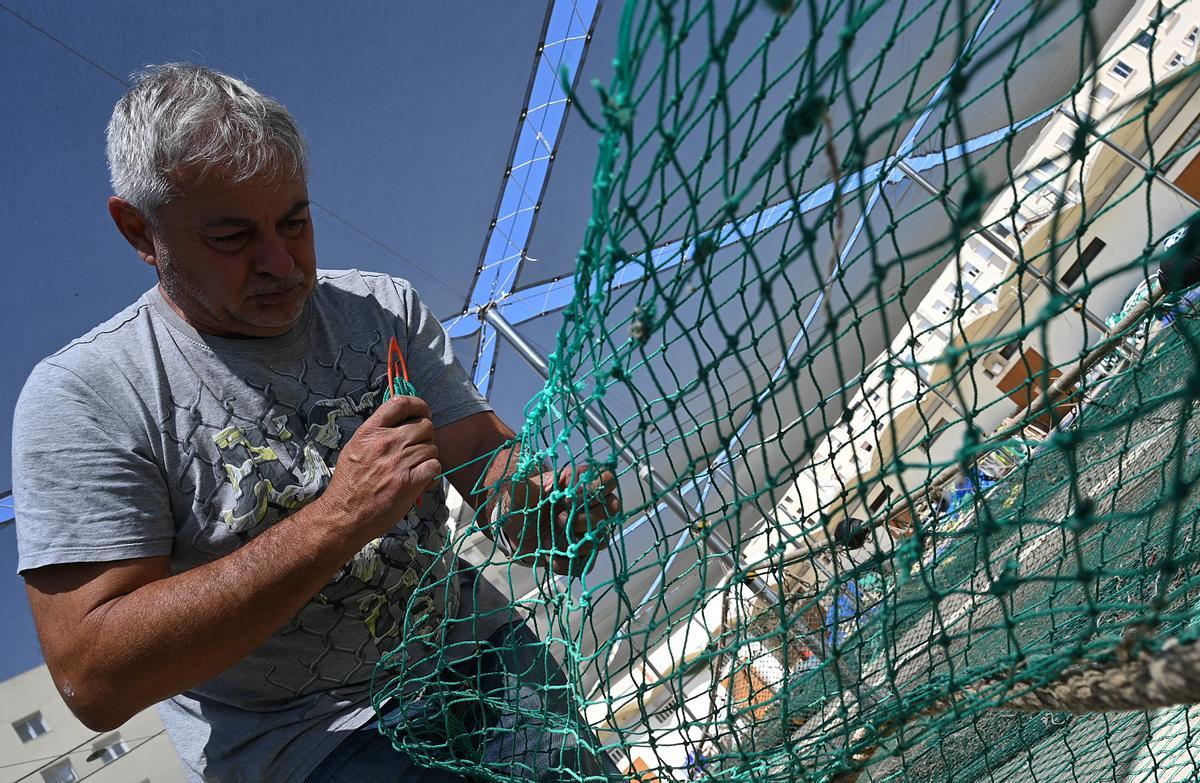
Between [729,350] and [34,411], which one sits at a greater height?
[34,411]

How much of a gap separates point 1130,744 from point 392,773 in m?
1.06

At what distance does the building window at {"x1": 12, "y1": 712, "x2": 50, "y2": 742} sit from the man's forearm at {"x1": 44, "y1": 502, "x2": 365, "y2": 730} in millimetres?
2026

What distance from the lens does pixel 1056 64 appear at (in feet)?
14.7

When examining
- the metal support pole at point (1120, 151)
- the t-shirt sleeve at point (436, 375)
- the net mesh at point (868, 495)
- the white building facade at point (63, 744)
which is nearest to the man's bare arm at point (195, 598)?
the net mesh at point (868, 495)

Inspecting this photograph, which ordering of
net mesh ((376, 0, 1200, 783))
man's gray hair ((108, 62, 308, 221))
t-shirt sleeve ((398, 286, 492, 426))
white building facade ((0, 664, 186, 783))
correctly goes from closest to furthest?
1. net mesh ((376, 0, 1200, 783))
2. man's gray hair ((108, 62, 308, 221))
3. t-shirt sleeve ((398, 286, 492, 426))
4. white building facade ((0, 664, 186, 783))

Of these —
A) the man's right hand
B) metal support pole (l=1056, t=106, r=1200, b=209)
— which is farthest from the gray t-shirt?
metal support pole (l=1056, t=106, r=1200, b=209)

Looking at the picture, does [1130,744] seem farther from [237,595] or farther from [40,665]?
[40,665]

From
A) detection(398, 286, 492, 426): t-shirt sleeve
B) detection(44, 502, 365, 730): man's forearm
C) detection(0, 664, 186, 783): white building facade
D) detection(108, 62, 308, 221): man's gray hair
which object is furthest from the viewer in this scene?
detection(0, 664, 186, 783): white building facade

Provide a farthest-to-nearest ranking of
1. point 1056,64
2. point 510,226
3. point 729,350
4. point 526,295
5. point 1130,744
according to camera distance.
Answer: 1. point 1056,64
2. point 526,295
3. point 510,226
4. point 1130,744
5. point 729,350

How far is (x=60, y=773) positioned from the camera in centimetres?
245

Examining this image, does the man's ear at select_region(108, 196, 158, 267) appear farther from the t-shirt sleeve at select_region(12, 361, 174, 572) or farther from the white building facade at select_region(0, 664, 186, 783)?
the white building facade at select_region(0, 664, 186, 783)

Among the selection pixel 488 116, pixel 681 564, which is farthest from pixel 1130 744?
pixel 681 564

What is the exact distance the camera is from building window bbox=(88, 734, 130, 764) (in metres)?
2.49

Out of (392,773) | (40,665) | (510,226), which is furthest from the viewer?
(510,226)
